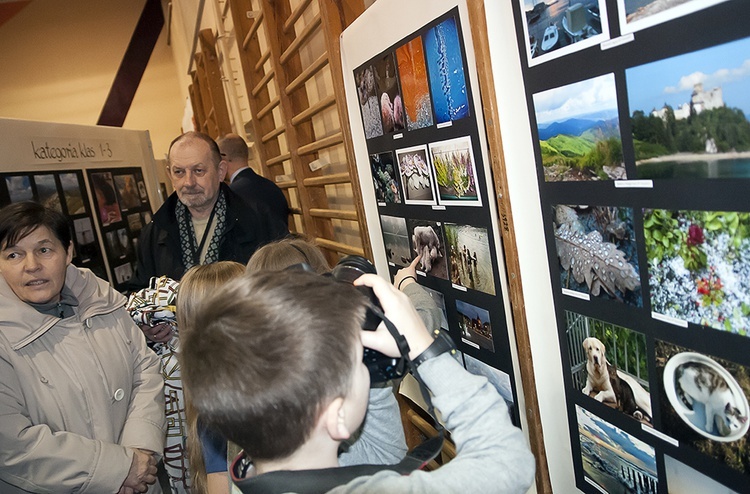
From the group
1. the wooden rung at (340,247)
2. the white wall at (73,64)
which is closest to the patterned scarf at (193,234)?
the wooden rung at (340,247)

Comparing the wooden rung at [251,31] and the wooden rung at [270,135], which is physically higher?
the wooden rung at [251,31]

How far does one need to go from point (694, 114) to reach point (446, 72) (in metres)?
0.66

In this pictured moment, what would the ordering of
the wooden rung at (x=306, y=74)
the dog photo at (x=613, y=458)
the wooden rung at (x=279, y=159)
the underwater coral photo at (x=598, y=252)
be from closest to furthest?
the underwater coral photo at (x=598, y=252) < the dog photo at (x=613, y=458) < the wooden rung at (x=306, y=74) < the wooden rung at (x=279, y=159)

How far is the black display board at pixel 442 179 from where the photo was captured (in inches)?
53.2


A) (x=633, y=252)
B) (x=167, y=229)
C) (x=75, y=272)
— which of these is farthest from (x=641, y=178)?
(x=167, y=229)

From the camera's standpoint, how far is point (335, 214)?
8.80 ft

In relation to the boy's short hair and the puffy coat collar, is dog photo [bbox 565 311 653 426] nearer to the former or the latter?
the boy's short hair

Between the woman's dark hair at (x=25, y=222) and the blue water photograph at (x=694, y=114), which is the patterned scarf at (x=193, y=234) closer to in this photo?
the woman's dark hair at (x=25, y=222)

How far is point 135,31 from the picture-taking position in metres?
9.09

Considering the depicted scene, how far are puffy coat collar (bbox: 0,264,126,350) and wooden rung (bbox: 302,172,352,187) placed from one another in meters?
0.98

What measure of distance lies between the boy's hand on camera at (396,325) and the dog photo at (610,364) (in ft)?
1.40

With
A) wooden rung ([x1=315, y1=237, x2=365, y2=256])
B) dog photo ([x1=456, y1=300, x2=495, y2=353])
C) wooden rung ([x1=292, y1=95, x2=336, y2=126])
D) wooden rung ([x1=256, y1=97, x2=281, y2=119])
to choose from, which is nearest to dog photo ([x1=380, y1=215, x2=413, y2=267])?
dog photo ([x1=456, y1=300, x2=495, y2=353])

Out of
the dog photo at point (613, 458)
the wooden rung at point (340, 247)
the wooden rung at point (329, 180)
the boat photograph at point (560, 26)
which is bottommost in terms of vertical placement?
the dog photo at point (613, 458)

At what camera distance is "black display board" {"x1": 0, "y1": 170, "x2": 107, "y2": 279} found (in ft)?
10.5
